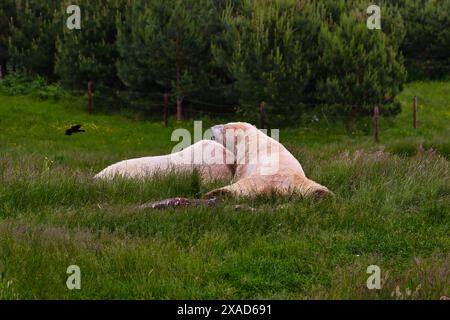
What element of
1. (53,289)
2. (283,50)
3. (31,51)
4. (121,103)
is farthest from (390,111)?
(53,289)

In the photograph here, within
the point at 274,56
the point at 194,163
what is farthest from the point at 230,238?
the point at 274,56

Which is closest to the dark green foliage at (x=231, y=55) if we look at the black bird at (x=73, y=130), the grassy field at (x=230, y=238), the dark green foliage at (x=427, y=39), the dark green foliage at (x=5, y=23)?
the dark green foliage at (x=5, y=23)

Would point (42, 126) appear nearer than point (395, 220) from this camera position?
No

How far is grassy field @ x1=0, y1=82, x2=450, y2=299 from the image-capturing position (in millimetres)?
5176

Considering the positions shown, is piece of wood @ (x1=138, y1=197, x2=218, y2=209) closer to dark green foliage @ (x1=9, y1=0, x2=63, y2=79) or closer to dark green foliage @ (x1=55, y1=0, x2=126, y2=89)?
dark green foliage @ (x1=55, y1=0, x2=126, y2=89)

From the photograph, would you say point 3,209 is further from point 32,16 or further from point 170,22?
point 32,16

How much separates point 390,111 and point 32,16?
60.2 feet

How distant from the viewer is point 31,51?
→ 31.8 m

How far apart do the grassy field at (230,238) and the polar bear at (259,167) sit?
1.16ft

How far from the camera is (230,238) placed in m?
6.57

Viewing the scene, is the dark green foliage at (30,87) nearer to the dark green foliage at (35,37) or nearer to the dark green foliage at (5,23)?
the dark green foliage at (35,37)

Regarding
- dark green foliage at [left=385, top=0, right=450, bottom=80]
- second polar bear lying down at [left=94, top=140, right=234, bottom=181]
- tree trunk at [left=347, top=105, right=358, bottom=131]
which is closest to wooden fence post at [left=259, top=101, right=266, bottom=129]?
tree trunk at [left=347, top=105, right=358, bottom=131]

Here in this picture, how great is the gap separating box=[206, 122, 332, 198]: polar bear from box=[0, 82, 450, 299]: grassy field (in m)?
0.35

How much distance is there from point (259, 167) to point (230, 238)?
122 inches
